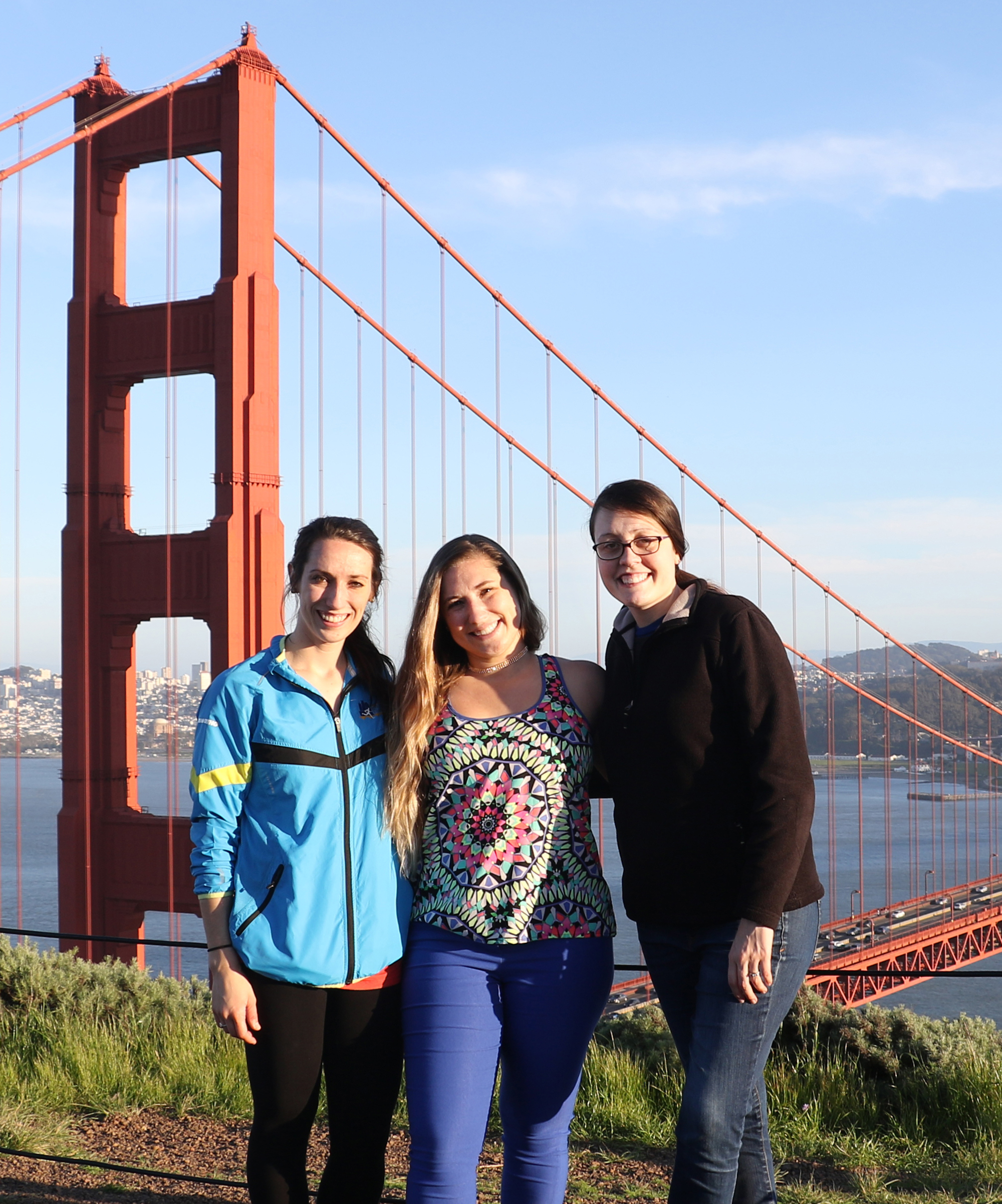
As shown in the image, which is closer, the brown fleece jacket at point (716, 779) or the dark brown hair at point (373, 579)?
the brown fleece jacket at point (716, 779)

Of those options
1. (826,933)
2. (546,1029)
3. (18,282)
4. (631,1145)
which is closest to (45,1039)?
(631,1145)

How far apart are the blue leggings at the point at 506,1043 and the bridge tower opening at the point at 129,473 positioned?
6.95 meters

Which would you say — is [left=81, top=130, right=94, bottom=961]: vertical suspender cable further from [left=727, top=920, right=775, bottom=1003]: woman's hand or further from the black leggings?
[left=727, top=920, right=775, bottom=1003]: woman's hand

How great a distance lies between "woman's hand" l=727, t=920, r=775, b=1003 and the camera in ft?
5.69

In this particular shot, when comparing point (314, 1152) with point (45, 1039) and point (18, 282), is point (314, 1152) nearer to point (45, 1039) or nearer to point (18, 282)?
point (45, 1039)

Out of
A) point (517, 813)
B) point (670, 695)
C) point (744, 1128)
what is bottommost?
point (744, 1128)

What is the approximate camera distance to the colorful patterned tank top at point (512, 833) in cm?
186

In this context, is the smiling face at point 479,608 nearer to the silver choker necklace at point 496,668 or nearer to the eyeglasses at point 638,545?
the silver choker necklace at point 496,668

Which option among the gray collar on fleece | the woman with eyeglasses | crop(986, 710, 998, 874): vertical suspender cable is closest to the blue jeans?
the woman with eyeglasses

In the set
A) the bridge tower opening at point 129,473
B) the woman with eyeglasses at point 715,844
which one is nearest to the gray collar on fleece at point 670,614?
the woman with eyeglasses at point 715,844

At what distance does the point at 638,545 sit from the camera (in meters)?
1.95

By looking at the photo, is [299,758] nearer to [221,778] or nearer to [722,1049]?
[221,778]

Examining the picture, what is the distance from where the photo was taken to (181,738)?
50.3 meters

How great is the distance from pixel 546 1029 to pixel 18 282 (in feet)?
40.0
